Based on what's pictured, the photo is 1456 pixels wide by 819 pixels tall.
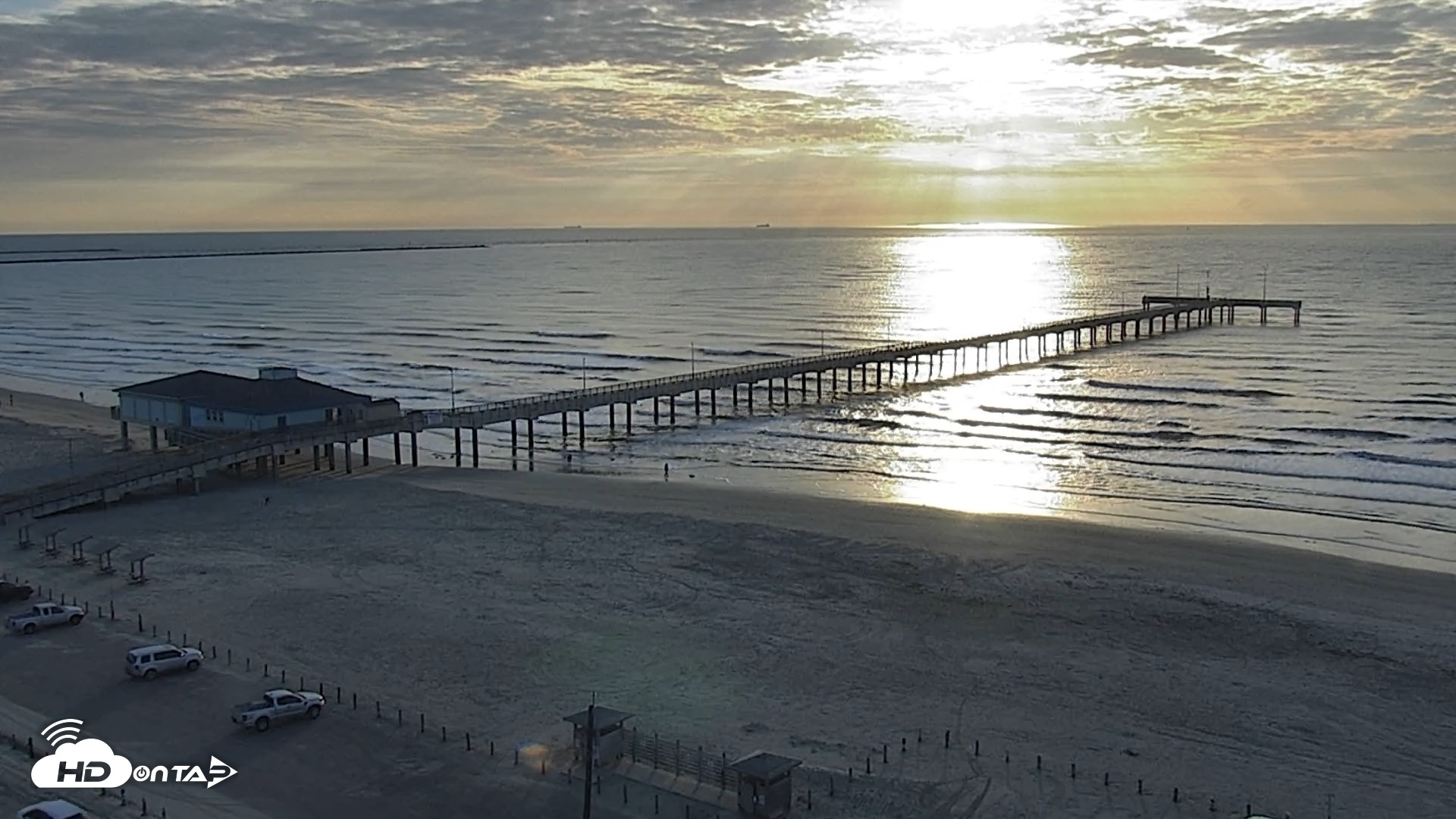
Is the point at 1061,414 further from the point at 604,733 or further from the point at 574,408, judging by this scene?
the point at 604,733

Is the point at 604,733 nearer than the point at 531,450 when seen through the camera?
Yes

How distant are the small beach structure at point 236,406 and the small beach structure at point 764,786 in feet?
112

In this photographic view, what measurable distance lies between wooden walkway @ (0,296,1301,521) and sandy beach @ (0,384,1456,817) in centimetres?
141

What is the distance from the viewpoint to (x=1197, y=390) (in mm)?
72688

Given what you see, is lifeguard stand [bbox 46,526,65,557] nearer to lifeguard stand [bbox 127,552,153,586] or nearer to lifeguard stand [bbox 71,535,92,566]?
lifeguard stand [bbox 71,535,92,566]

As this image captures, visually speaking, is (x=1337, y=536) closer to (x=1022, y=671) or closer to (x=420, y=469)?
(x=1022, y=671)

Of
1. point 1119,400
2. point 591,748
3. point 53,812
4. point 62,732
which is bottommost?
point 1119,400

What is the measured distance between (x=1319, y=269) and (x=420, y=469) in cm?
18497

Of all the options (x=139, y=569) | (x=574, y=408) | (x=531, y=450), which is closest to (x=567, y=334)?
(x=574, y=408)

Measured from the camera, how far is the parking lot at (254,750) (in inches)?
814

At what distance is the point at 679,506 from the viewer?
43.9 metres

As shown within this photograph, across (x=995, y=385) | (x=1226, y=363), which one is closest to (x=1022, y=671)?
(x=995, y=385)

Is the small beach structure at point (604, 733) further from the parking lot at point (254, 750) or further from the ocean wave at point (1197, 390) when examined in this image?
the ocean wave at point (1197, 390)

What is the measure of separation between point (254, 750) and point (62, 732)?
3.99 meters
